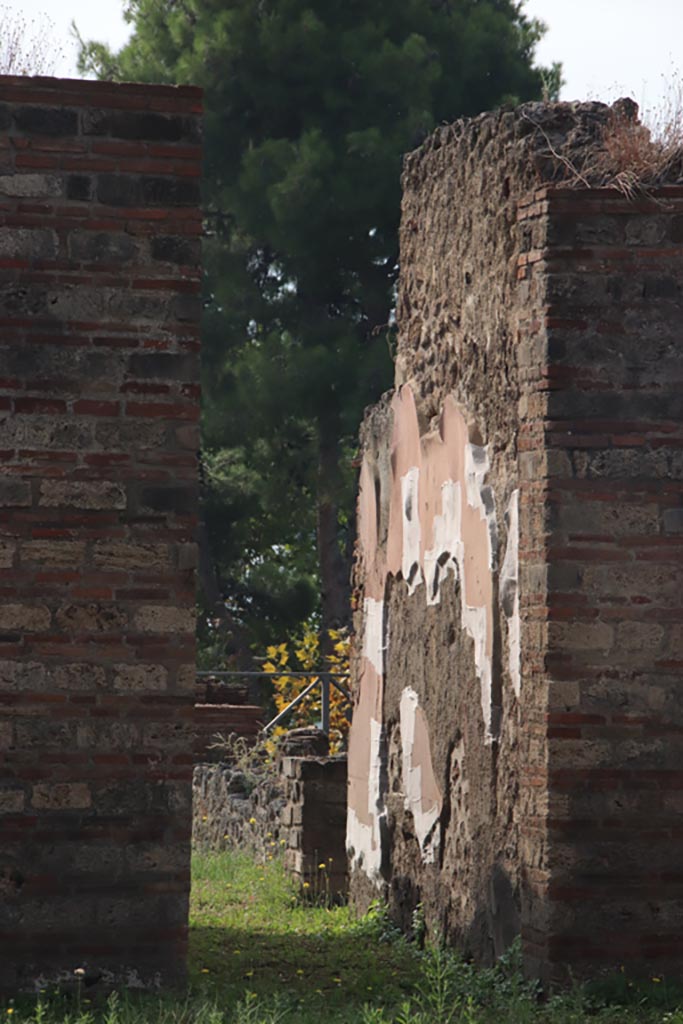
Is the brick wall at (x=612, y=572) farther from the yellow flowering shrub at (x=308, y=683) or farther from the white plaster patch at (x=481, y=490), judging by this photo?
the yellow flowering shrub at (x=308, y=683)

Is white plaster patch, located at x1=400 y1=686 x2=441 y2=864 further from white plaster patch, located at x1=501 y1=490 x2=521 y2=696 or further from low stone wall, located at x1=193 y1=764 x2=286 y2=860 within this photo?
low stone wall, located at x1=193 y1=764 x2=286 y2=860

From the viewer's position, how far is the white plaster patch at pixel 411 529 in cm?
804

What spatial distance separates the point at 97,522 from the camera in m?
5.63

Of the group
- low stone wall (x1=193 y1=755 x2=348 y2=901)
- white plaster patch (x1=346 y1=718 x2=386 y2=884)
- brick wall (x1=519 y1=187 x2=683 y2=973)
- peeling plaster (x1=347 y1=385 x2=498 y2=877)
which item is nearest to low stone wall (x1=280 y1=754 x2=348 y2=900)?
low stone wall (x1=193 y1=755 x2=348 y2=901)

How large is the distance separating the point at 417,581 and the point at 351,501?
31.1 feet

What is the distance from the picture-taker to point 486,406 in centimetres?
699

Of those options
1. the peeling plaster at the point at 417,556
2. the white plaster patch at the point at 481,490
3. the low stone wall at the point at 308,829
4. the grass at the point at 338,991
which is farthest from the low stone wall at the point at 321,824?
the white plaster patch at the point at 481,490

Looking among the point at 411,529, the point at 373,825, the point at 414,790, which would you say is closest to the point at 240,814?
the point at 373,825

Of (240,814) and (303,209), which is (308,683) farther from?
(240,814)

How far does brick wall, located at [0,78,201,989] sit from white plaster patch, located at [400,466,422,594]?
8.21 feet

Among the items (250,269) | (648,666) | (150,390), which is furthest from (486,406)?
(250,269)

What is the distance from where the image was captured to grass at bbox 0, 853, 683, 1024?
Answer: 5.37 meters

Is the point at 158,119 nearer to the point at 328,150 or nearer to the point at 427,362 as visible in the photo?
the point at 427,362

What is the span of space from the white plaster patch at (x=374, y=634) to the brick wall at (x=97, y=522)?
9.89 ft
